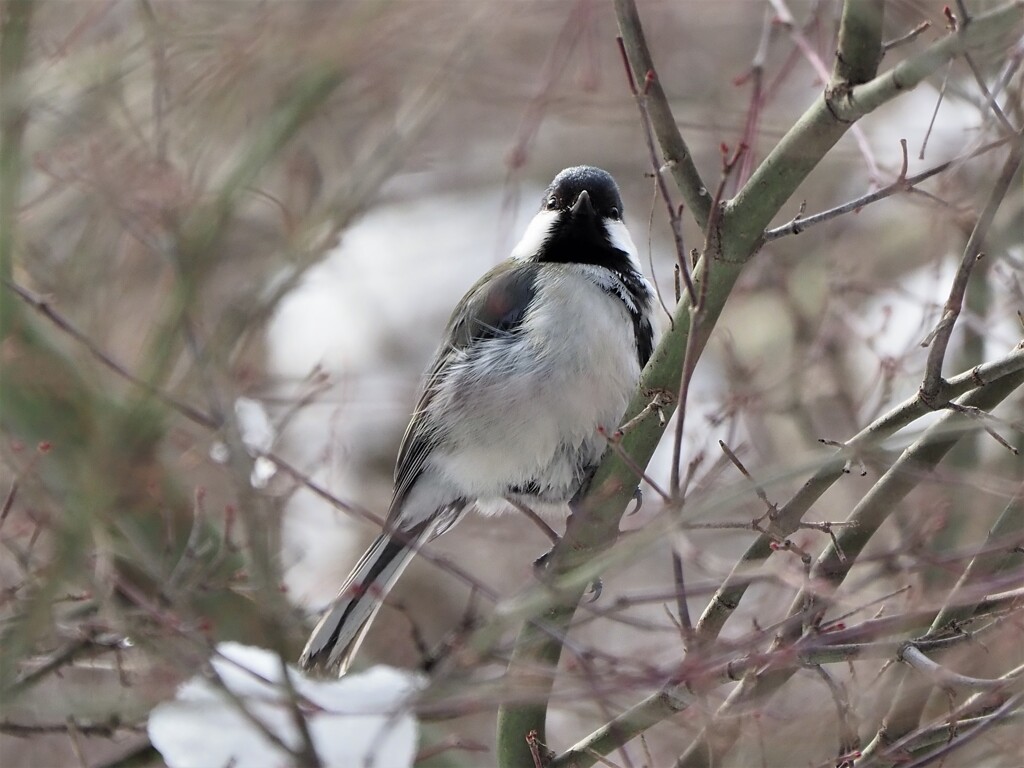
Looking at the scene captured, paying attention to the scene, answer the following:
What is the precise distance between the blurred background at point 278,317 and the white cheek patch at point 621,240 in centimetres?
17

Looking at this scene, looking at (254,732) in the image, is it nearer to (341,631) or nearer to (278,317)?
(341,631)

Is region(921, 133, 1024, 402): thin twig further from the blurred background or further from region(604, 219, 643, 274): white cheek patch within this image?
region(604, 219, 643, 274): white cheek patch

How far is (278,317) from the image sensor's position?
512 centimetres

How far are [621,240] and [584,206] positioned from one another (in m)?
0.22

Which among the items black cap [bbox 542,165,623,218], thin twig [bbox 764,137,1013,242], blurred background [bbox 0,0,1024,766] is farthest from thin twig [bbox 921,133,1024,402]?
black cap [bbox 542,165,623,218]

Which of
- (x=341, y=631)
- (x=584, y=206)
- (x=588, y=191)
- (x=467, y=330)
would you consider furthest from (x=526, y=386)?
(x=341, y=631)

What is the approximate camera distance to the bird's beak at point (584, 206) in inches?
173

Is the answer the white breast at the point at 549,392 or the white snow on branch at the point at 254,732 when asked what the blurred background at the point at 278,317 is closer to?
the white snow on branch at the point at 254,732

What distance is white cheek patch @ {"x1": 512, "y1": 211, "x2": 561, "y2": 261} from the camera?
455 cm

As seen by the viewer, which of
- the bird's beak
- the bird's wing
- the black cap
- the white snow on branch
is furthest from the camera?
the black cap

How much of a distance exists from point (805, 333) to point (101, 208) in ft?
12.3

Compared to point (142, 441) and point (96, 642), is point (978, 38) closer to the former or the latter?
point (142, 441)

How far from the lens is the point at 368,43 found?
165 inches

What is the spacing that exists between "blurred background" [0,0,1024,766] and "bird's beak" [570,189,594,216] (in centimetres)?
28
